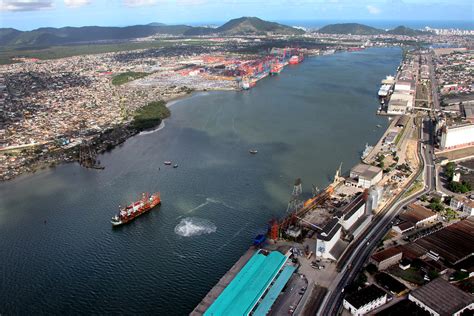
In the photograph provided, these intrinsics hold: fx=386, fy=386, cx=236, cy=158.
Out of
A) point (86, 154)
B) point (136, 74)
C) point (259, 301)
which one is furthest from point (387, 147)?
point (136, 74)

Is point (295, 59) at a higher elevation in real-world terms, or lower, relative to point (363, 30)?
lower

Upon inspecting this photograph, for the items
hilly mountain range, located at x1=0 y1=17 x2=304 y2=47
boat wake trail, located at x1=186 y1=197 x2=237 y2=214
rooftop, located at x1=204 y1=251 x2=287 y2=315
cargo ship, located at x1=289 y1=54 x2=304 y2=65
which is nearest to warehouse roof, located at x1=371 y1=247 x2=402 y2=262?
rooftop, located at x1=204 y1=251 x2=287 y2=315

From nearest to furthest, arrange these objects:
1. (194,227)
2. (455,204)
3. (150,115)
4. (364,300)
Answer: (364,300)
(194,227)
(455,204)
(150,115)

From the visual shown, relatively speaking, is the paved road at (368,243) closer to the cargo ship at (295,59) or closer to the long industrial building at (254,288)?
the long industrial building at (254,288)

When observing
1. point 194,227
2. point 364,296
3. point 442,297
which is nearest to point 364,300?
point 364,296

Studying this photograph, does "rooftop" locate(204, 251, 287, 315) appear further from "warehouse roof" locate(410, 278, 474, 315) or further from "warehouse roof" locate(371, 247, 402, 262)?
"warehouse roof" locate(410, 278, 474, 315)

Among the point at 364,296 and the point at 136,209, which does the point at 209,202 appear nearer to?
the point at 136,209
